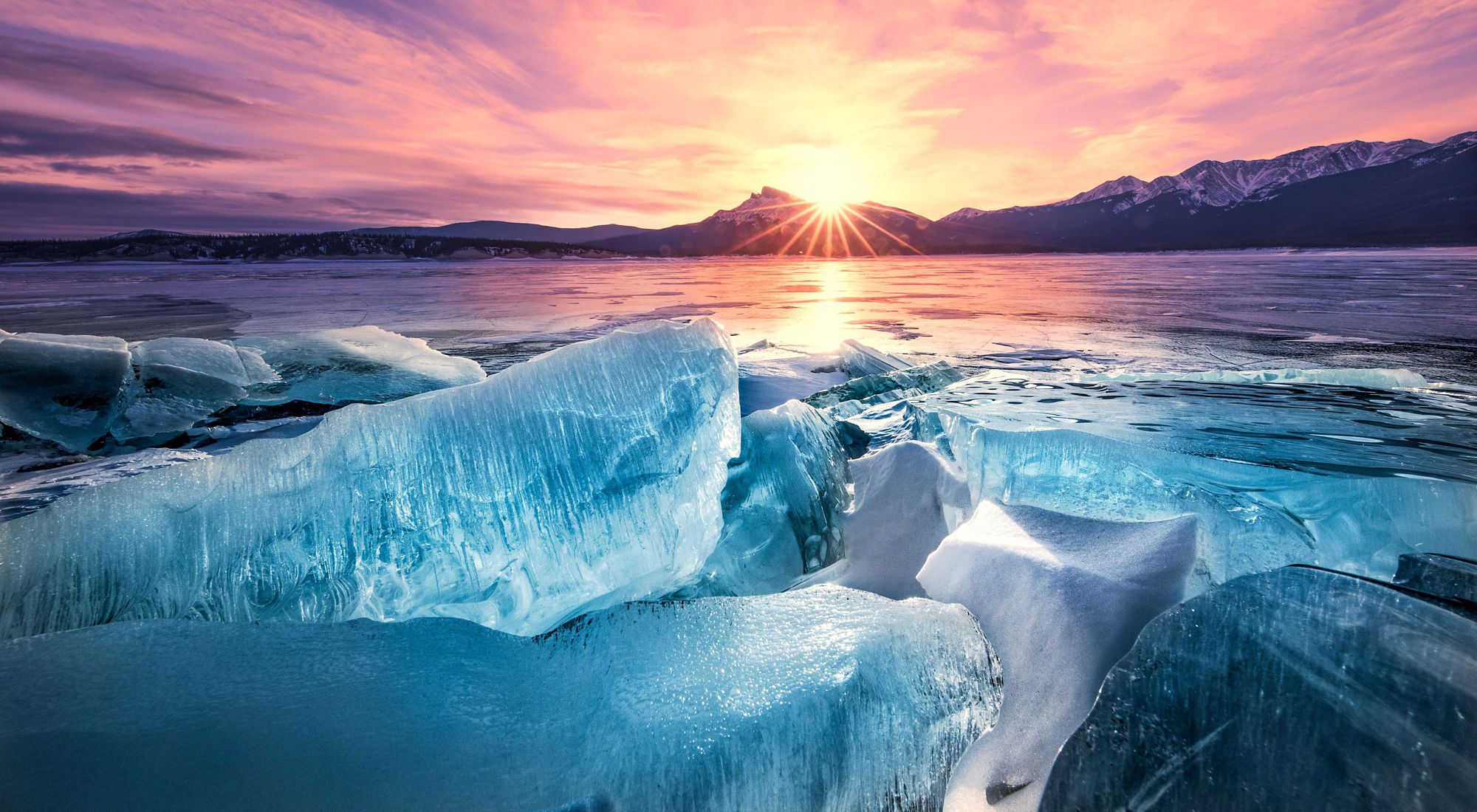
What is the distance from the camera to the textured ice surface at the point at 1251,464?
1.39 metres

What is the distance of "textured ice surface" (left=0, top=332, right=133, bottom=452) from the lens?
2635 mm

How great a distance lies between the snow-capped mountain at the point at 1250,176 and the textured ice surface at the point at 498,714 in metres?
160

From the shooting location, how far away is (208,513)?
1.31 meters

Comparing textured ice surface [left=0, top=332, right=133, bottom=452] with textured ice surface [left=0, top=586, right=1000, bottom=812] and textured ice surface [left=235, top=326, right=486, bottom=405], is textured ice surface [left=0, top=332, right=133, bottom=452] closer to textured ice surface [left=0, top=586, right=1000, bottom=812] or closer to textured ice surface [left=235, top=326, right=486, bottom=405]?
textured ice surface [left=235, top=326, right=486, bottom=405]

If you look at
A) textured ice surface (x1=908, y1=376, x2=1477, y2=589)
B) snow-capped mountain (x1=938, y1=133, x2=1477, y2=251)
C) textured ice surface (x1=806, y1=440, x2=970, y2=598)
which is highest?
snow-capped mountain (x1=938, y1=133, x2=1477, y2=251)

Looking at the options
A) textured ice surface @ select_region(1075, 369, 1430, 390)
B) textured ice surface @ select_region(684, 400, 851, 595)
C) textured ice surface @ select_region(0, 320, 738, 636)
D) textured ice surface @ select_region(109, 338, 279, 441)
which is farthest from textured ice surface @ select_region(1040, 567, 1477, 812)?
textured ice surface @ select_region(109, 338, 279, 441)

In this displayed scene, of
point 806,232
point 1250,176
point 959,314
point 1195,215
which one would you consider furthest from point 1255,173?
point 959,314

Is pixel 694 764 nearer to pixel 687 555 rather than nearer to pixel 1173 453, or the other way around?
pixel 687 555

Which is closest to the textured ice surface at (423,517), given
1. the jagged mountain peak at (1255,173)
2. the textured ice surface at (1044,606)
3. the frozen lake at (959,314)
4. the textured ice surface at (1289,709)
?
the textured ice surface at (1044,606)

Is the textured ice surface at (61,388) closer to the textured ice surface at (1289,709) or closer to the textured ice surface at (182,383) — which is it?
the textured ice surface at (182,383)

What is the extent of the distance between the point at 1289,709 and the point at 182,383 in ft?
14.0

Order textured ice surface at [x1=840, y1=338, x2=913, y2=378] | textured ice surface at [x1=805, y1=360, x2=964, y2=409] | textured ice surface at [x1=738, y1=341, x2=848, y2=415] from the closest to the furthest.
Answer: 1. textured ice surface at [x1=805, y1=360, x2=964, y2=409]
2. textured ice surface at [x1=738, y1=341, x2=848, y2=415]
3. textured ice surface at [x1=840, y1=338, x2=913, y2=378]

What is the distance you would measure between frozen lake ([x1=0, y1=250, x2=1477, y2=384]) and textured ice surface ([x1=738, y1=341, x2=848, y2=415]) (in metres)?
0.66

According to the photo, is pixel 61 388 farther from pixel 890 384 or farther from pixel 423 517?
pixel 890 384
